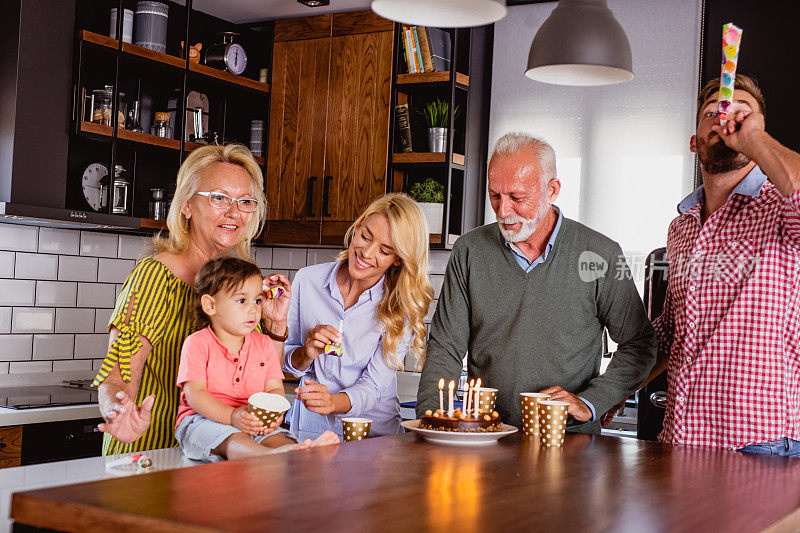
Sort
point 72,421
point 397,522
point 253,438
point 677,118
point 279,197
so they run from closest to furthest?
point 397,522 < point 253,438 < point 72,421 < point 677,118 < point 279,197

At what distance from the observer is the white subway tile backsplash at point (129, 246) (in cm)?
439

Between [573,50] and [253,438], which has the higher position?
[573,50]

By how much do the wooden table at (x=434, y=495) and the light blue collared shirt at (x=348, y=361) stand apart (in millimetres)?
735

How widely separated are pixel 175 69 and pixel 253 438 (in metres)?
2.79

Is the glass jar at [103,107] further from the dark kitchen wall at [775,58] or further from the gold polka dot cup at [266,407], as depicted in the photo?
the dark kitchen wall at [775,58]

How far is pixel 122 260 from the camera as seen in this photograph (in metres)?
4.39

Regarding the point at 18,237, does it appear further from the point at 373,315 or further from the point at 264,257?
the point at 373,315

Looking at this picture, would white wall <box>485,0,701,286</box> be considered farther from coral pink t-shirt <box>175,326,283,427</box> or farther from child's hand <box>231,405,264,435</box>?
child's hand <box>231,405,264,435</box>

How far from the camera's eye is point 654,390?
10.1 feet

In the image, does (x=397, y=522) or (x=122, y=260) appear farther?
(x=122, y=260)

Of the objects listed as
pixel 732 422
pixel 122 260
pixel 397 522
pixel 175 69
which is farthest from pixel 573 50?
pixel 122 260

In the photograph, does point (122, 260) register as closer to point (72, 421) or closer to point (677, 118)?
point (72, 421)

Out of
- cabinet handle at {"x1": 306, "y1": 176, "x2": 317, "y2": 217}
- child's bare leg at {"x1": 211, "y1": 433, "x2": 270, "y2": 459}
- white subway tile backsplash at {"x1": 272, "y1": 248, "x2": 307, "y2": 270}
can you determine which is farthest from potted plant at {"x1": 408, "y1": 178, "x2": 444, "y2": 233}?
child's bare leg at {"x1": 211, "y1": 433, "x2": 270, "y2": 459}

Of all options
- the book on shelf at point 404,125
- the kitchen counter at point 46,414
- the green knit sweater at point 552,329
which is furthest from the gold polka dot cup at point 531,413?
the book on shelf at point 404,125
